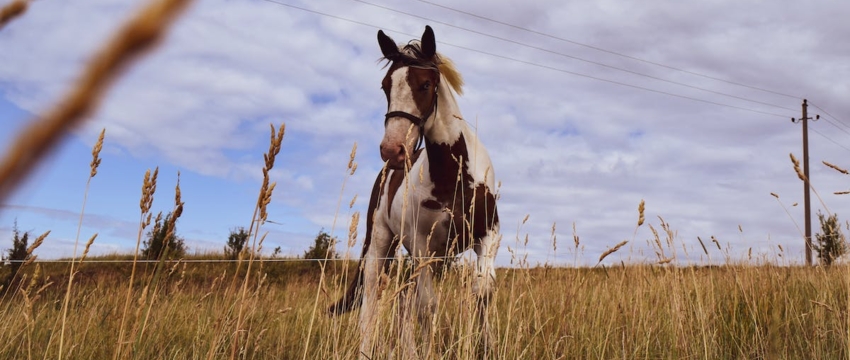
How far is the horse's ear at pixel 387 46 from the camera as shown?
4.65m

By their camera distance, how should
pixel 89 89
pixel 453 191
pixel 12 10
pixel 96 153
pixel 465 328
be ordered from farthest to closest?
pixel 453 191 < pixel 465 328 < pixel 96 153 < pixel 12 10 < pixel 89 89

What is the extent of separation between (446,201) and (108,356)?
2416 millimetres

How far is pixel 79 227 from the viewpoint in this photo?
8.27ft

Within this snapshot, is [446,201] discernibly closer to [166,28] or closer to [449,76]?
[449,76]

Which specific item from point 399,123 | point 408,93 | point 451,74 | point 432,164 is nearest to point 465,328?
point 432,164

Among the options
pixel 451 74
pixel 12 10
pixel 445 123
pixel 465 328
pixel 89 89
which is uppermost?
pixel 451 74

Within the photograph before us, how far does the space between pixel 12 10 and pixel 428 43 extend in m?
4.26

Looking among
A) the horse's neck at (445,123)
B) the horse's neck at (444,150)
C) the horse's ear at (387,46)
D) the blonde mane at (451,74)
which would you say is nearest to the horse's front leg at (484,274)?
the horse's neck at (444,150)

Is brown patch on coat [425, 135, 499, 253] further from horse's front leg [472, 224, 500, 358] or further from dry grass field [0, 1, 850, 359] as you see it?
dry grass field [0, 1, 850, 359]

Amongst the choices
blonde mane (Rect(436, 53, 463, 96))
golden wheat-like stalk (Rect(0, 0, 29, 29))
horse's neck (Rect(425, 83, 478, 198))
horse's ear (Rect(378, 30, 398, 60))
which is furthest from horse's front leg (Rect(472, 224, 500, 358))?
golden wheat-like stalk (Rect(0, 0, 29, 29))

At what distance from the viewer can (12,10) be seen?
0.50 metres

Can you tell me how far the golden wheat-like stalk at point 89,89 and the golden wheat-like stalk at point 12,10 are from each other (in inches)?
10.3

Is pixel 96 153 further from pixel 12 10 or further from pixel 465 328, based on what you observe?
pixel 465 328

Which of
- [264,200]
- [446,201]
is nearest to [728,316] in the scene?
[446,201]
